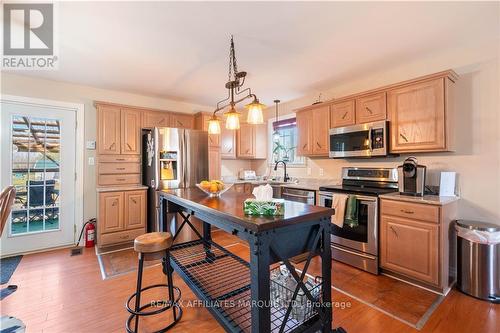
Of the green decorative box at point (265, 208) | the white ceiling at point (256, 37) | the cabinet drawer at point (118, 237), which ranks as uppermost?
the white ceiling at point (256, 37)

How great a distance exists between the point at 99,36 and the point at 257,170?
3.75 m

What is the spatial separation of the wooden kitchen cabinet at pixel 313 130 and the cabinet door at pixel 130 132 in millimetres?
2757

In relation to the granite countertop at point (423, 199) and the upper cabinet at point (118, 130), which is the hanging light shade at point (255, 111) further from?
the upper cabinet at point (118, 130)

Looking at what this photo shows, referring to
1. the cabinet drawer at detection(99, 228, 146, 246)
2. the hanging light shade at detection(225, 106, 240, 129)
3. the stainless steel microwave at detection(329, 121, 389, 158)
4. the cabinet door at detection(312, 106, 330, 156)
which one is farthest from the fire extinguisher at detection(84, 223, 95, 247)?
the stainless steel microwave at detection(329, 121, 389, 158)

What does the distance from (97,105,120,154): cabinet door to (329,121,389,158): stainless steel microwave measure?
134 inches

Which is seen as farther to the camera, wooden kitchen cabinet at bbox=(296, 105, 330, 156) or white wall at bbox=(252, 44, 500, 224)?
wooden kitchen cabinet at bbox=(296, 105, 330, 156)

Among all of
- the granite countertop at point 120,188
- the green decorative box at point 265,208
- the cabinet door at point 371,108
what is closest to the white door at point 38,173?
the granite countertop at point 120,188

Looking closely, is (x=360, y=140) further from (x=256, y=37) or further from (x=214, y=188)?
(x=214, y=188)

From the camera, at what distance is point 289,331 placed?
4.70ft

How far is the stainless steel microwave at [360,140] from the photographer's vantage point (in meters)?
2.90

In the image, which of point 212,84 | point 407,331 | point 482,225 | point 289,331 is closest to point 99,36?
point 212,84

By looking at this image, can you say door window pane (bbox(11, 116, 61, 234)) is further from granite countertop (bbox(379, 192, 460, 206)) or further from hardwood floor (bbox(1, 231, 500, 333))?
granite countertop (bbox(379, 192, 460, 206))

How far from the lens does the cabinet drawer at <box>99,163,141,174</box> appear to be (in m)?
3.66

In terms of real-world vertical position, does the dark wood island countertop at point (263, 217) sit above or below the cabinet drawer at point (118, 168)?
below
